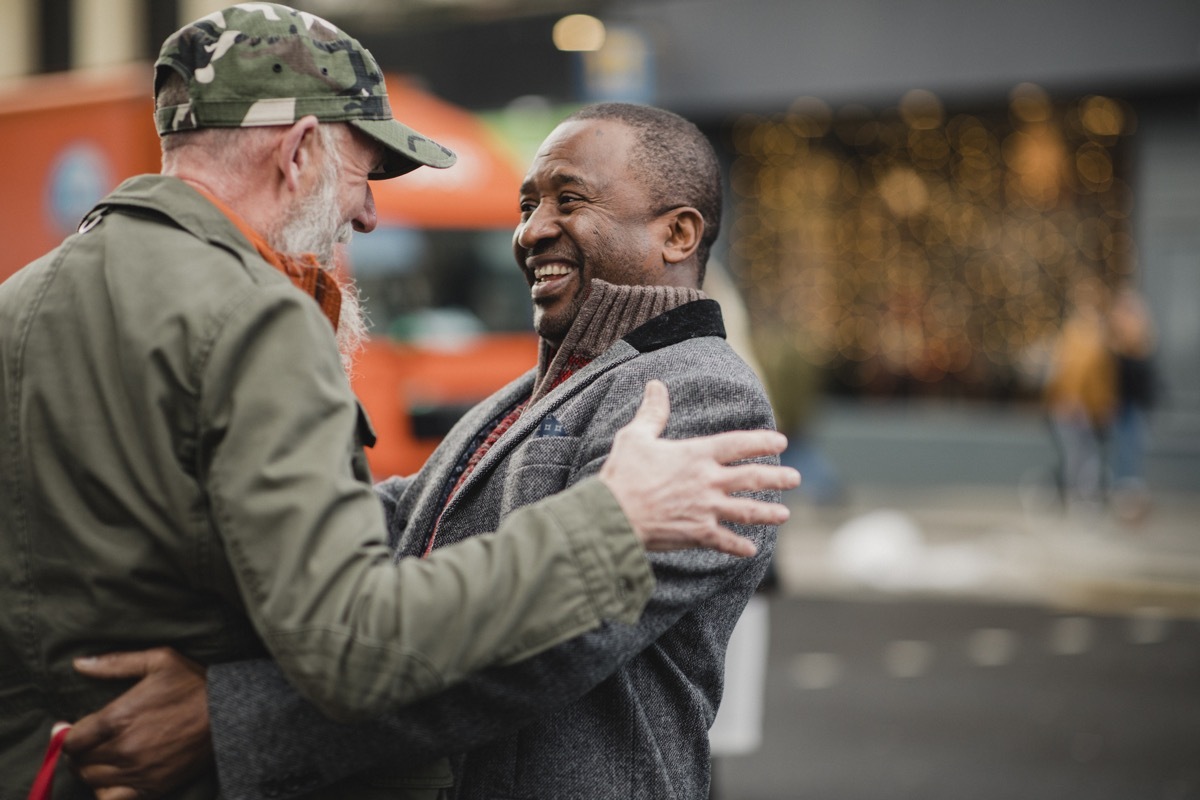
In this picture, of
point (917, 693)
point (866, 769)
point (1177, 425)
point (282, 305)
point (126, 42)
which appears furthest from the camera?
point (126, 42)

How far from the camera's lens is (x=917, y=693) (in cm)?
732

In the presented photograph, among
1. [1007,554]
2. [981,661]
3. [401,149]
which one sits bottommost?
[1007,554]

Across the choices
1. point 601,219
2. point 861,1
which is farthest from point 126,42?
point 601,219

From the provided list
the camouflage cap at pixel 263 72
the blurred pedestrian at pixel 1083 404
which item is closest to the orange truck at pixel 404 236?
the blurred pedestrian at pixel 1083 404

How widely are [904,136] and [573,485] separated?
14496 millimetres

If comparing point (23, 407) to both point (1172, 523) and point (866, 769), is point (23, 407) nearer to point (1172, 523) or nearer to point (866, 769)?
point (866, 769)

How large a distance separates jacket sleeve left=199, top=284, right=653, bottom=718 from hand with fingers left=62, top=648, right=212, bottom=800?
167 mm

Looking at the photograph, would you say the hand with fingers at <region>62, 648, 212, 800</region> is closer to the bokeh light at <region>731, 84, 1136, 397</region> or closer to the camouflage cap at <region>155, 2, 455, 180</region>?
the camouflage cap at <region>155, 2, 455, 180</region>

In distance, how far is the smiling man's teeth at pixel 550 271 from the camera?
242 centimetres

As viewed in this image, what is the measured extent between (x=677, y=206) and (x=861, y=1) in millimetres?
13617

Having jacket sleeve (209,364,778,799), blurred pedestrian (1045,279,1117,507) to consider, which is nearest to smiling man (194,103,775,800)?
jacket sleeve (209,364,778,799)

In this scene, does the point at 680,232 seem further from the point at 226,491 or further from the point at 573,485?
the point at 226,491

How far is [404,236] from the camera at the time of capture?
33.3ft

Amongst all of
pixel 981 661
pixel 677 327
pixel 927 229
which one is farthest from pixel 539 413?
pixel 927 229
